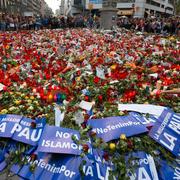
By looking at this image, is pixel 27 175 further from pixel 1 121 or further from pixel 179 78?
pixel 179 78

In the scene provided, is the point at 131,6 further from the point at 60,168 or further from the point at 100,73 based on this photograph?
the point at 60,168

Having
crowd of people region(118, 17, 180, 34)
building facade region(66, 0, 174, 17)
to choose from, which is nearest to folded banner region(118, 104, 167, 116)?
crowd of people region(118, 17, 180, 34)

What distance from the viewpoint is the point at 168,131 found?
4496 mm

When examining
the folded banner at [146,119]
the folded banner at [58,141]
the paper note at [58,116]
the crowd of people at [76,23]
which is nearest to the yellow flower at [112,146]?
the folded banner at [58,141]

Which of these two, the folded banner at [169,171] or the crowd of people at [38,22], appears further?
the crowd of people at [38,22]

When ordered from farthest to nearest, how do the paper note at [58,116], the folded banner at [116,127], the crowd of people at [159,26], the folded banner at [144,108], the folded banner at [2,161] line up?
the crowd of people at [159,26] < the folded banner at [144,108] < the paper note at [58,116] < the folded banner at [116,127] < the folded banner at [2,161]

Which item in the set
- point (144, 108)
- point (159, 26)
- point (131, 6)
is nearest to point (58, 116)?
point (144, 108)

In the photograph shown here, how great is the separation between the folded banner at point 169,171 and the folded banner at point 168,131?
24 cm

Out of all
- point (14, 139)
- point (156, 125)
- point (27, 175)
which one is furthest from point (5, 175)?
point (156, 125)

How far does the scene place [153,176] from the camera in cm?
372

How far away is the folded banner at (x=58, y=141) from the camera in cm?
393

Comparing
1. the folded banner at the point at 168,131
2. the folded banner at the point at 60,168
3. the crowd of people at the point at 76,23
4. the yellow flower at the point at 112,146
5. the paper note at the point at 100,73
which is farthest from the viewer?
the crowd of people at the point at 76,23

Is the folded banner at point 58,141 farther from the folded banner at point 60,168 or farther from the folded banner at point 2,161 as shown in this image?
the folded banner at point 2,161

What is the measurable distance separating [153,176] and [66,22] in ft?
79.5
